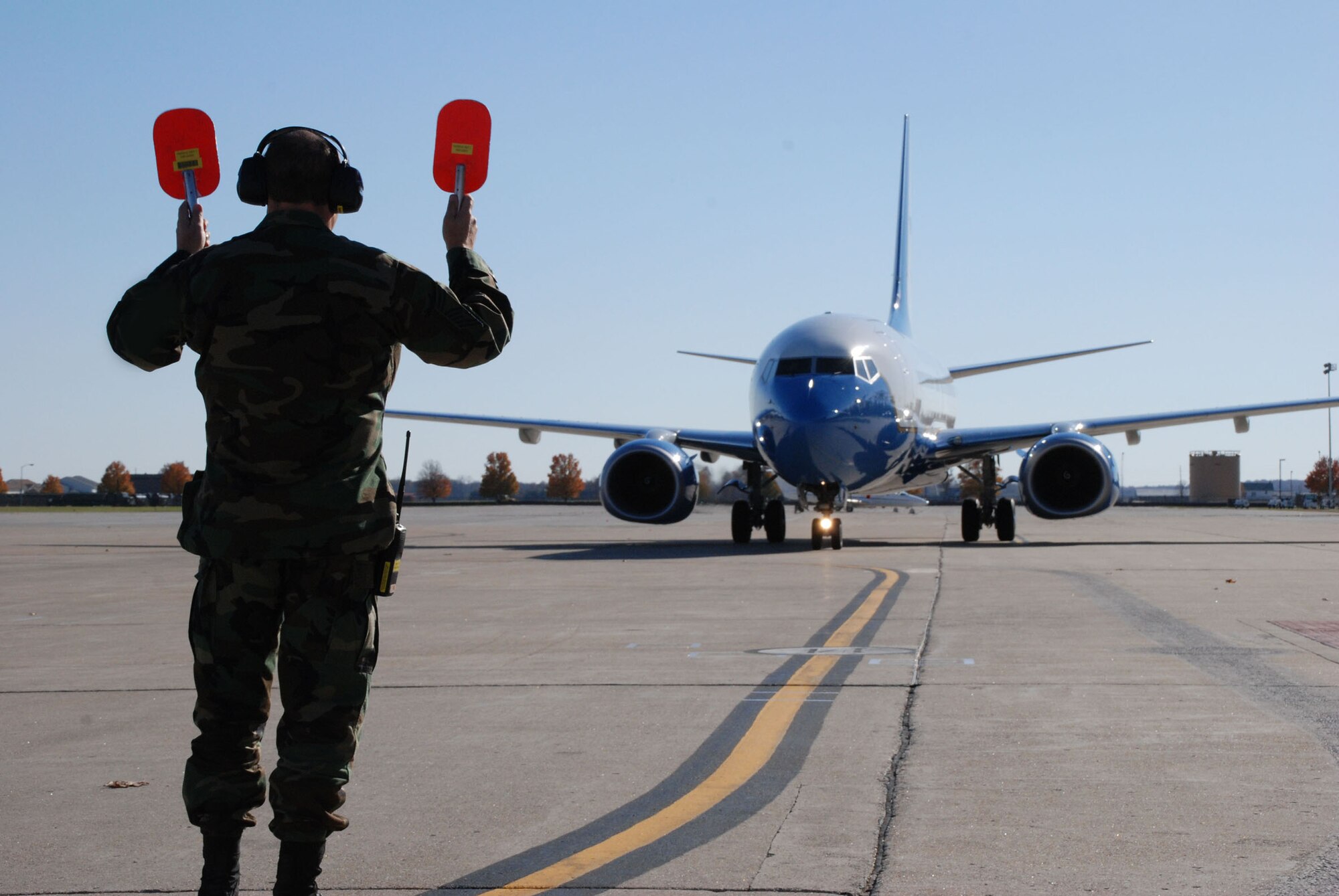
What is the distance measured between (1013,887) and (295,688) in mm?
1855

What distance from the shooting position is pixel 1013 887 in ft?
11.9

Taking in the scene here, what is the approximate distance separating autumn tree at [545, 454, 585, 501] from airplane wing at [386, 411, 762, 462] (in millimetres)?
129044

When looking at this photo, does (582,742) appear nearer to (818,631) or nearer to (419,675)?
(419,675)

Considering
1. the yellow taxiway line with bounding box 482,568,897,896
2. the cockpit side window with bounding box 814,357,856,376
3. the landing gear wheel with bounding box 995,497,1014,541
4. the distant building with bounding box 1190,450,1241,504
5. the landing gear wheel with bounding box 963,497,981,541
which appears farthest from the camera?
the distant building with bounding box 1190,450,1241,504

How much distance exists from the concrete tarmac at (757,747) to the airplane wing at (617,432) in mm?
12483

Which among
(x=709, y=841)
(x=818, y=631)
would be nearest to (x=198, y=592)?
(x=709, y=841)

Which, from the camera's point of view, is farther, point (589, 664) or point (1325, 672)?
point (589, 664)

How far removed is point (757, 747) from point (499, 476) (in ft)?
471

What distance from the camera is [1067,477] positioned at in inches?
898

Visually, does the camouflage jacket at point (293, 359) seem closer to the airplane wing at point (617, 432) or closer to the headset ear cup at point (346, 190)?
the headset ear cup at point (346, 190)

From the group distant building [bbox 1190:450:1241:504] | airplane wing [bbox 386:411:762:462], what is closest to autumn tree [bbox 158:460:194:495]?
distant building [bbox 1190:450:1241:504]

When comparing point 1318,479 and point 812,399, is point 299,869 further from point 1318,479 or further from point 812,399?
point 1318,479

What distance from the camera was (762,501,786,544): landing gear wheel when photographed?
24.0m

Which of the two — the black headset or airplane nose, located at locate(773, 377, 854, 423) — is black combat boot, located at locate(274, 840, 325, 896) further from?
airplane nose, located at locate(773, 377, 854, 423)
